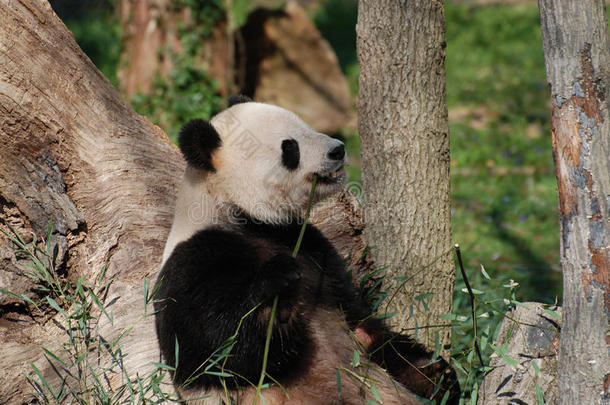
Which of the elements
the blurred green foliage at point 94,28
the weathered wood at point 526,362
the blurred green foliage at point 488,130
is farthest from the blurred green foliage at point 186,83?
the weathered wood at point 526,362

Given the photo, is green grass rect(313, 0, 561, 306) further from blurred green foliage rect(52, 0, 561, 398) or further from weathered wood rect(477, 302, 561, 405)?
weathered wood rect(477, 302, 561, 405)

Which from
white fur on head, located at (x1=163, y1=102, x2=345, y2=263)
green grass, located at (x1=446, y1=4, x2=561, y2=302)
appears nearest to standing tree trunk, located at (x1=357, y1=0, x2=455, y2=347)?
white fur on head, located at (x1=163, y1=102, x2=345, y2=263)

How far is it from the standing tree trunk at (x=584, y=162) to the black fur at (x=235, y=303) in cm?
92

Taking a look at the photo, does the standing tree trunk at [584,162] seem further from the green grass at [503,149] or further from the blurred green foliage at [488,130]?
the green grass at [503,149]

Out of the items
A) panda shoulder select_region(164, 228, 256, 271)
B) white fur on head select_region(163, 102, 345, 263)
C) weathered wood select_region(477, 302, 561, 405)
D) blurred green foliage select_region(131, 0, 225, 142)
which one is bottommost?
weathered wood select_region(477, 302, 561, 405)

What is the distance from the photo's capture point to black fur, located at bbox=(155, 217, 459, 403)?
2340mm

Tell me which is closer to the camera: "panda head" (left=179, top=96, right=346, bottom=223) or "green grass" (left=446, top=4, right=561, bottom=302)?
"panda head" (left=179, top=96, right=346, bottom=223)

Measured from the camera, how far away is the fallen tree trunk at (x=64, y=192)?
277 centimetres

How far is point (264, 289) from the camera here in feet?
7.57

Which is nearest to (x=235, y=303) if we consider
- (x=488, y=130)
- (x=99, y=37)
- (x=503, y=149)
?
(x=503, y=149)

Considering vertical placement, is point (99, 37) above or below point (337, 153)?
above

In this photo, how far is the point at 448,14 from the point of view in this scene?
1120cm

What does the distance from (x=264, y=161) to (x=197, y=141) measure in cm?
29

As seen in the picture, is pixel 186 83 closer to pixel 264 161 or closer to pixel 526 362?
pixel 264 161
